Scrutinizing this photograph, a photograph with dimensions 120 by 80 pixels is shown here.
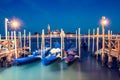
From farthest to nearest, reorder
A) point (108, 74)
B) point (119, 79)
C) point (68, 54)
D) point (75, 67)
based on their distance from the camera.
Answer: point (68, 54) < point (75, 67) < point (108, 74) < point (119, 79)

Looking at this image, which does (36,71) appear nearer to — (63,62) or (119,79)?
(63,62)

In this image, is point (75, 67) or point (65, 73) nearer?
point (65, 73)

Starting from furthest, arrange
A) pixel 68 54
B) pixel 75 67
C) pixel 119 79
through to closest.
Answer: pixel 68 54
pixel 75 67
pixel 119 79

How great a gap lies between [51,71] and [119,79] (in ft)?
19.5

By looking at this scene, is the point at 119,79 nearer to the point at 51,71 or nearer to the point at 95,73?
the point at 95,73

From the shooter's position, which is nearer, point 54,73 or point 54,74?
point 54,74

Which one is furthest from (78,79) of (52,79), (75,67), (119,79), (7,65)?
(7,65)

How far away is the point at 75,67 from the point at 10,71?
606cm

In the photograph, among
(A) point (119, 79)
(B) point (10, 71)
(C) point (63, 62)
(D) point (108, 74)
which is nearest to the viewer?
(A) point (119, 79)

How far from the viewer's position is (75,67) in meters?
19.8

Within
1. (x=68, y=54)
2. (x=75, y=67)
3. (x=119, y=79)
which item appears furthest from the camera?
(x=68, y=54)

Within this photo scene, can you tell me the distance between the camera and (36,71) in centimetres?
1845

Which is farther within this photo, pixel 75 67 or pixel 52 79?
pixel 75 67

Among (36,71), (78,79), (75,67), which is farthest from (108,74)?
(36,71)
